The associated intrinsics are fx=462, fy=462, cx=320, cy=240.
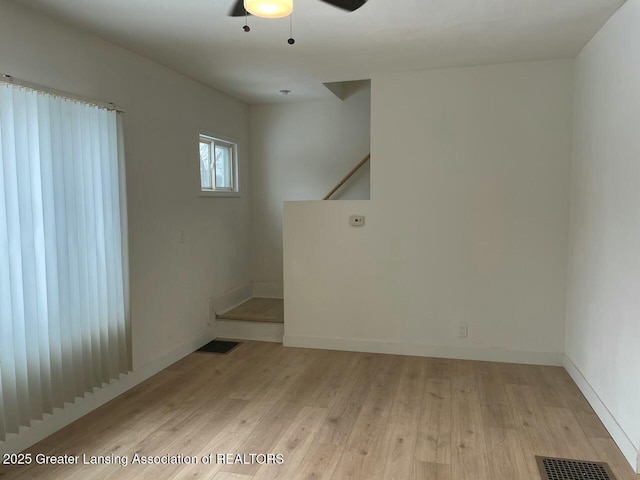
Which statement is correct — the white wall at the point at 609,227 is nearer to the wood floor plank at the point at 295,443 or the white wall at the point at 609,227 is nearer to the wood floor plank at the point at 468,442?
the wood floor plank at the point at 468,442

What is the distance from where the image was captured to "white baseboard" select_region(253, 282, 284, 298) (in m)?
5.55

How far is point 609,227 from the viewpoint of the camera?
9.17 feet

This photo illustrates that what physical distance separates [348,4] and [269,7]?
2.70 ft

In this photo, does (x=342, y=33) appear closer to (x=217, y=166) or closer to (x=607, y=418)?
(x=217, y=166)

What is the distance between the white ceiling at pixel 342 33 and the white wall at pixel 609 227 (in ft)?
1.03

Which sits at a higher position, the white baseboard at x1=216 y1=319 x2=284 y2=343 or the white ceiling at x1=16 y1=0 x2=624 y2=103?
the white ceiling at x1=16 y1=0 x2=624 y2=103

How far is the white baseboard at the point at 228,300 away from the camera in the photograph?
15.1 ft

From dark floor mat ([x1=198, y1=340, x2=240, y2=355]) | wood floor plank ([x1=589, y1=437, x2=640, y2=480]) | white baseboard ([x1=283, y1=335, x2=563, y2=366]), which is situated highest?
white baseboard ([x1=283, y1=335, x2=563, y2=366])

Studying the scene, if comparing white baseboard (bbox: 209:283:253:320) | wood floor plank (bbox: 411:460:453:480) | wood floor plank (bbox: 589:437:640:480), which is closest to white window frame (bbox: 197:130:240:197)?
white baseboard (bbox: 209:283:253:320)

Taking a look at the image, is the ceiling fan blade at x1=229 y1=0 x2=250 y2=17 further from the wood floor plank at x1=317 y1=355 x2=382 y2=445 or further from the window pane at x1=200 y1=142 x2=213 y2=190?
the wood floor plank at x1=317 y1=355 x2=382 y2=445

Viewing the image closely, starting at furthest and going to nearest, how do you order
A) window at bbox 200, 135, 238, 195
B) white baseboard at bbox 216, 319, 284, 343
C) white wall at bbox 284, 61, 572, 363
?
window at bbox 200, 135, 238, 195
white baseboard at bbox 216, 319, 284, 343
white wall at bbox 284, 61, 572, 363

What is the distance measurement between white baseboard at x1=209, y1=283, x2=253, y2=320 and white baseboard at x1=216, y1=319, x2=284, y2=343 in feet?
0.41

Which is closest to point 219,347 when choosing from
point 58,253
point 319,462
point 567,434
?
point 58,253

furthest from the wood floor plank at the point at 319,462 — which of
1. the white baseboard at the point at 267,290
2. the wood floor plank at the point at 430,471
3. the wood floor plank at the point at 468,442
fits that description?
the white baseboard at the point at 267,290
